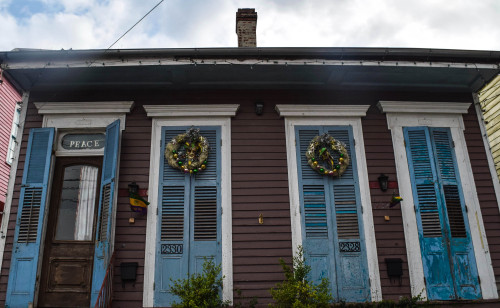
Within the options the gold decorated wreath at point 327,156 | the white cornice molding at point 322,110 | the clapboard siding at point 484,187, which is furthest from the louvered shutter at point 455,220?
the gold decorated wreath at point 327,156

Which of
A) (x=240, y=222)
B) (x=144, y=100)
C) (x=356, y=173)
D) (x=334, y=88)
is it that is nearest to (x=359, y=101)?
(x=334, y=88)

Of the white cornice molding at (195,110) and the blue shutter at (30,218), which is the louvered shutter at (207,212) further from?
the blue shutter at (30,218)

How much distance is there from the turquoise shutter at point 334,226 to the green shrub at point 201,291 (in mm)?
1511

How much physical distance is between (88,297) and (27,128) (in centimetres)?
311

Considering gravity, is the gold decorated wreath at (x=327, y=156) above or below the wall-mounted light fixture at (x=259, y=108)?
below

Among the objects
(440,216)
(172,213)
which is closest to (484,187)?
(440,216)

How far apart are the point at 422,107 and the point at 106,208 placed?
5766 millimetres

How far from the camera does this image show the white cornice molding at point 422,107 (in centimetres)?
714

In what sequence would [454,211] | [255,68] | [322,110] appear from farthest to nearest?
[322,110], [255,68], [454,211]

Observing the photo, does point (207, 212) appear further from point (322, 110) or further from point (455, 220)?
point (455, 220)

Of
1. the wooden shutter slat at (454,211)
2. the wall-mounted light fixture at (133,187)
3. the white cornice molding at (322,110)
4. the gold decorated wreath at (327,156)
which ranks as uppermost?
the white cornice molding at (322,110)

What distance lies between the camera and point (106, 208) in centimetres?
626

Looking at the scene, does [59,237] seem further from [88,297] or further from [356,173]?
[356,173]

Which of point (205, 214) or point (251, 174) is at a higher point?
point (251, 174)
